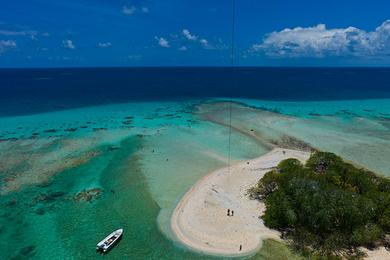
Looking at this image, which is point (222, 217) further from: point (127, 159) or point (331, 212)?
point (127, 159)

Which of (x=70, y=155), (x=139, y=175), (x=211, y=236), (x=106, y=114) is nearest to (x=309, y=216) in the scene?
(x=211, y=236)

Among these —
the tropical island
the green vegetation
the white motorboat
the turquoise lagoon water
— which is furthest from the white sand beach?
the white motorboat

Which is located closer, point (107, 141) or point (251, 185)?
point (251, 185)

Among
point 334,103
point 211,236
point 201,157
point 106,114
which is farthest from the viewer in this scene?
point 334,103

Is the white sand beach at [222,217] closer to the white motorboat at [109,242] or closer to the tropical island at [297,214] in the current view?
the tropical island at [297,214]

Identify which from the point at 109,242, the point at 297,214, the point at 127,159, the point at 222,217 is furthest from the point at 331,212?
the point at 127,159

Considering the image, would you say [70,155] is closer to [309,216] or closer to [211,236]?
[211,236]
